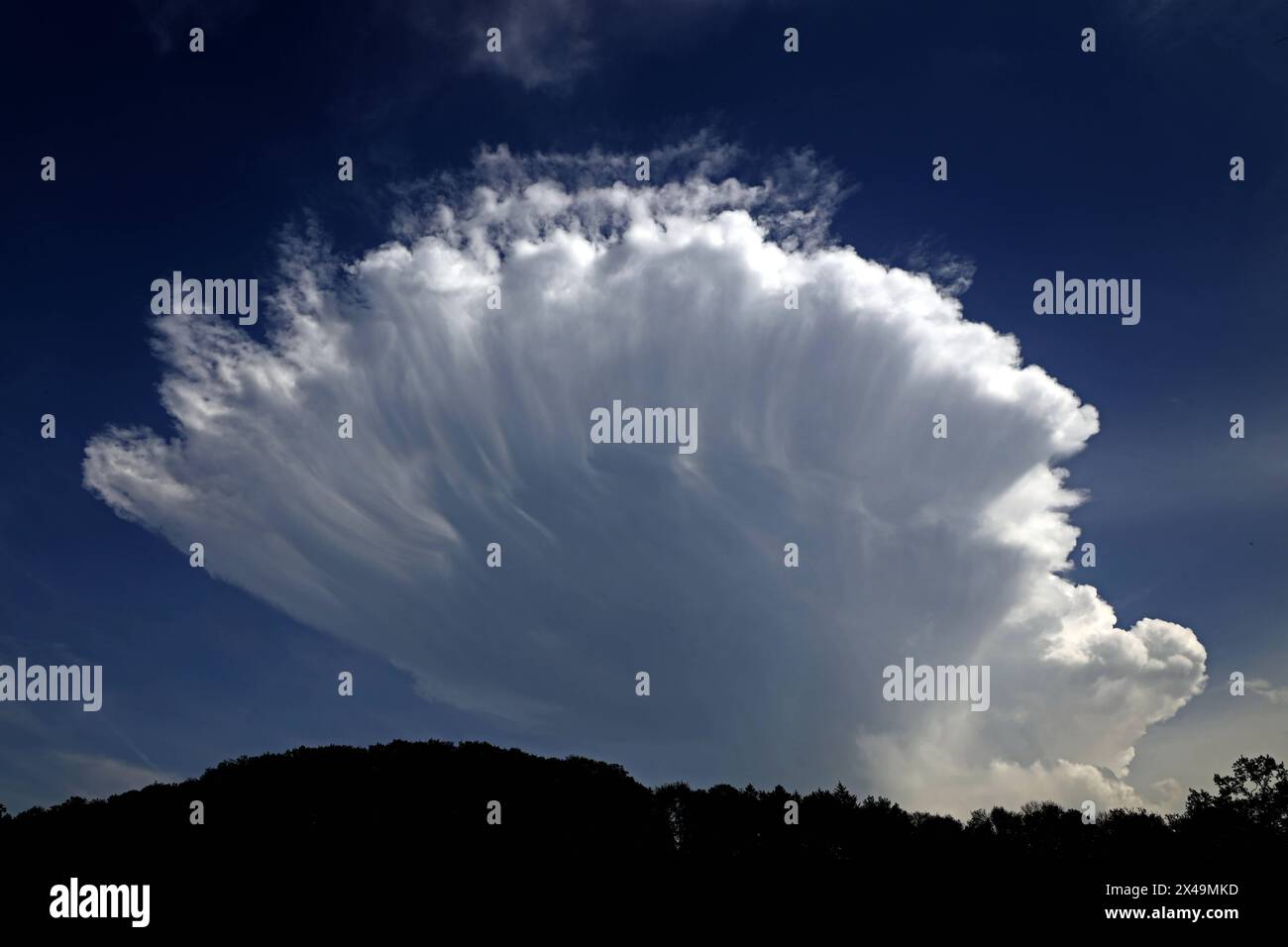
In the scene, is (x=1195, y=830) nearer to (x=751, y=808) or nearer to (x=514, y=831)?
(x=751, y=808)
